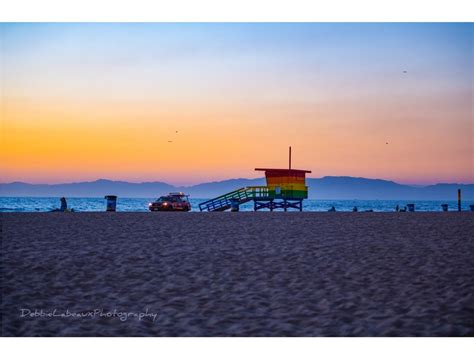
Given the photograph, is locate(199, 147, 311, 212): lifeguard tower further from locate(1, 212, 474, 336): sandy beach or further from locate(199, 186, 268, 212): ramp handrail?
locate(1, 212, 474, 336): sandy beach

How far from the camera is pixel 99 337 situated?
22.8 feet

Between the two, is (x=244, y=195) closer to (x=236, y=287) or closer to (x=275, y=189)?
(x=275, y=189)

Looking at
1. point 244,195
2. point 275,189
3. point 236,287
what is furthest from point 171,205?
point 236,287

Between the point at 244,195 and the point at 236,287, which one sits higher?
the point at 244,195

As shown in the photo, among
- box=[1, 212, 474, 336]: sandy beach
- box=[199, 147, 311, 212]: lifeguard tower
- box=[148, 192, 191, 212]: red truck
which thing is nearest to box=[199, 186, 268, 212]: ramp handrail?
box=[199, 147, 311, 212]: lifeguard tower

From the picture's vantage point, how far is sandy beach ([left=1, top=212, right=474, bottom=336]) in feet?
24.2

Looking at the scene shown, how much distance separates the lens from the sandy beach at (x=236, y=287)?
24.2 feet

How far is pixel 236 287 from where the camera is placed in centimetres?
992

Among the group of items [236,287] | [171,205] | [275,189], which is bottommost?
[236,287]

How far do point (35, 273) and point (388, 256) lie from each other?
7580mm

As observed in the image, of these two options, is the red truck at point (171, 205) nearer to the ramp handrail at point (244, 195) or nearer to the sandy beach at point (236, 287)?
the ramp handrail at point (244, 195)

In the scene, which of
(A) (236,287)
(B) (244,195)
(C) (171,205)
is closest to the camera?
(A) (236,287)

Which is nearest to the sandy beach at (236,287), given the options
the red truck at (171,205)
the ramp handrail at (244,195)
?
the red truck at (171,205)
